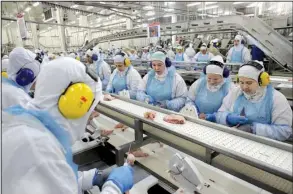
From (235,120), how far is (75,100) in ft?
5.37

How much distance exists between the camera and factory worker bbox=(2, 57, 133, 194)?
0.86 m

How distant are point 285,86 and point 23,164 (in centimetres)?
427

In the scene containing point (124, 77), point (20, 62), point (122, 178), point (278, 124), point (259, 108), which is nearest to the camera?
point (122, 178)

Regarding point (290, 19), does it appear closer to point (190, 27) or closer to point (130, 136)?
point (190, 27)

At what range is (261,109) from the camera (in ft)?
6.57

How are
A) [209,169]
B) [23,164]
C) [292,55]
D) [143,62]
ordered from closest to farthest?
1. [23,164]
2. [209,169]
3. [292,55]
4. [143,62]

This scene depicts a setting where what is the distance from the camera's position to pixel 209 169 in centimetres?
157

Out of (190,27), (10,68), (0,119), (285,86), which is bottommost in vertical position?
(285,86)

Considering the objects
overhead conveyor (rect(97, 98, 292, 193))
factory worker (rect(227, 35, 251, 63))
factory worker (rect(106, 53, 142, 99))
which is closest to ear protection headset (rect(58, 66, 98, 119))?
overhead conveyor (rect(97, 98, 292, 193))

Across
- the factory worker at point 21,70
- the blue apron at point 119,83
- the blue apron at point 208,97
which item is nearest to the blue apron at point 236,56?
the blue apron at point 119,83

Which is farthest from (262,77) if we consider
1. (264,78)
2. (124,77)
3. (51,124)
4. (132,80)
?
(124,77)

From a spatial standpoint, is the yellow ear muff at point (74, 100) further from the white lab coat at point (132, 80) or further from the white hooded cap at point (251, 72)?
the white lab coat at point (132, 80)

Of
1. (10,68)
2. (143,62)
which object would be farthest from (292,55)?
(143,62)

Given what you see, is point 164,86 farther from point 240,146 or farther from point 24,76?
point 240,146
